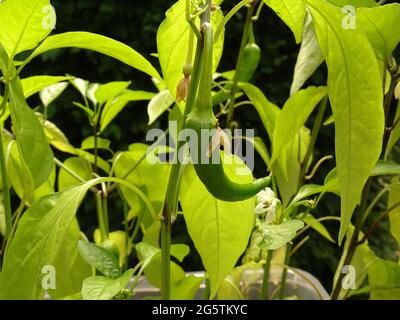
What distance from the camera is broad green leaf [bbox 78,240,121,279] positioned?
433mm

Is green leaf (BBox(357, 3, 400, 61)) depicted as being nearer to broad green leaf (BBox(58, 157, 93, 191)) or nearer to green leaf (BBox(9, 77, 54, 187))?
green leaf (BBox(9, 77, 54, 187))

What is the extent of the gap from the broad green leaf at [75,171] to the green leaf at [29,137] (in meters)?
0.25

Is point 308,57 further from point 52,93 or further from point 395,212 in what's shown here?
point 52,93

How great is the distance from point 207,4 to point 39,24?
136mm

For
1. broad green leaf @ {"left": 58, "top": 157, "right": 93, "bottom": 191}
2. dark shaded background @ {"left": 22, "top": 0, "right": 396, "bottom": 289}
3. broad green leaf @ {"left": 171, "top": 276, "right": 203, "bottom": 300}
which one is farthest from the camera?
dark shaded background @ {"left": 22, "top": 0, "right": 396, "bottom": 289}

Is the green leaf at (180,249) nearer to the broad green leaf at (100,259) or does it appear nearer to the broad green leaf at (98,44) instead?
the broad green leaf at (100,259)

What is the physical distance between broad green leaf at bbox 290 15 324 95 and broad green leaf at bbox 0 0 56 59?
22 centimetres

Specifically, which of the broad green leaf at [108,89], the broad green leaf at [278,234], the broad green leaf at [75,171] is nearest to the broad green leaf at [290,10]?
the broad green leaf at [278,234]

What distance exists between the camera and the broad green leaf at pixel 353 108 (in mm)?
299

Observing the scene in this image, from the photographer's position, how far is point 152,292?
732 millimetres

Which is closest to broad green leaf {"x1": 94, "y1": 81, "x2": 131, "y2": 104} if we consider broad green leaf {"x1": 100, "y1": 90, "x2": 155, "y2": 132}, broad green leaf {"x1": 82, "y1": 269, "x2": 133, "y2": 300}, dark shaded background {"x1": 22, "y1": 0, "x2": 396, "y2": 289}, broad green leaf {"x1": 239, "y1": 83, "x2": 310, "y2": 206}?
broad green leaf {"x1": 100, "y1": 90, "x2": 155, "y2": 132}

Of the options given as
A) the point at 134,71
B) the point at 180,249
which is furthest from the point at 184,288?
the point at 134,71
